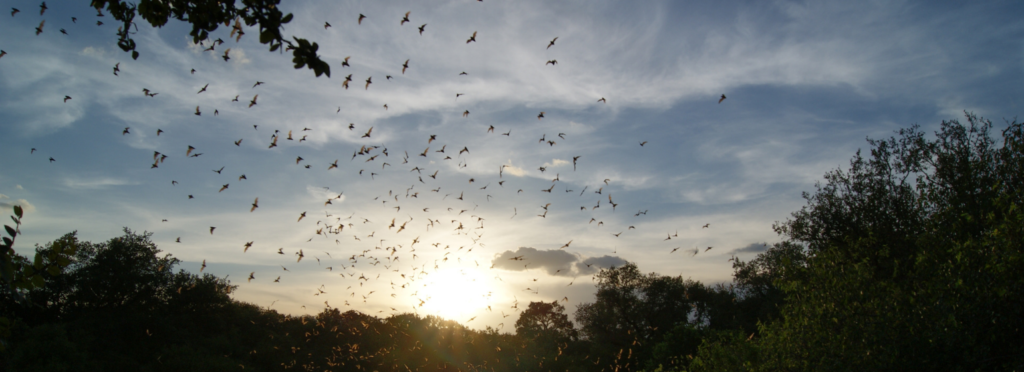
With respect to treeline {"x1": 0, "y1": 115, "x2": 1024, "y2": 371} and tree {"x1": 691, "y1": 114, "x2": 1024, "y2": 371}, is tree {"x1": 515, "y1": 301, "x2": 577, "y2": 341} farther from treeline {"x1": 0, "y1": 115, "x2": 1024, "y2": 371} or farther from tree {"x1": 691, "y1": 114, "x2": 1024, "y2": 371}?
tree {"x1": 691, "y1": 114, "x2": 1024, "y2": 371}

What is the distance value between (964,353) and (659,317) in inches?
1738

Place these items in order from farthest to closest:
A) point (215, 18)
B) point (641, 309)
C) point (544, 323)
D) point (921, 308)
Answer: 1. point (544, 323)
2. point (641, 309)
3. point (921, 308)
4. point (215, 18)

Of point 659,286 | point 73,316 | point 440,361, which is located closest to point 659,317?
point 659,286

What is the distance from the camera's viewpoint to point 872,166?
2888 centimetres

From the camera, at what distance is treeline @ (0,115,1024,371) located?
1169 centimetres

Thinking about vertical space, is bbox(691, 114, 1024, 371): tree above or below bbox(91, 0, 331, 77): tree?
below

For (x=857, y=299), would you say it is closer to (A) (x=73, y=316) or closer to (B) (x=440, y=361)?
(B) (x=440, y=361)

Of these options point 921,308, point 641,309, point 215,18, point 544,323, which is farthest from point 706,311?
point 215,18

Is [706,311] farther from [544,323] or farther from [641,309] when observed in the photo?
[544,323]

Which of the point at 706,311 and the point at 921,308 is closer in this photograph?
the point at 921,308

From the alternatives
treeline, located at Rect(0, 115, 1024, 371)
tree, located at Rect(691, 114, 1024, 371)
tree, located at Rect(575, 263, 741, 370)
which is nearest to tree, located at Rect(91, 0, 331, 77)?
treeline, located at Rect(0, 115, 1024, 371)

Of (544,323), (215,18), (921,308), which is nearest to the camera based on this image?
(215,18)

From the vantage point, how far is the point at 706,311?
5584 centimetres

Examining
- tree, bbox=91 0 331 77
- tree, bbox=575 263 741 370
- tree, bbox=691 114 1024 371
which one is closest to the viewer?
tree, bbox=91 0 331 77
